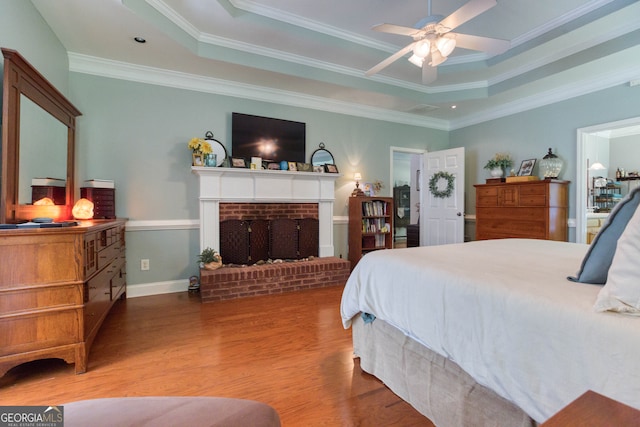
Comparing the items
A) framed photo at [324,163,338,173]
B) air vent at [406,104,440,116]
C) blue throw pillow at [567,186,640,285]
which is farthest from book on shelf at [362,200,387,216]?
blue throw pillow at [567,186,640,285]

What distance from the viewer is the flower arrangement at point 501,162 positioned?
456 cm

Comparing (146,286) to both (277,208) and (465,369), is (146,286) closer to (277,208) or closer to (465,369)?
(277,208)

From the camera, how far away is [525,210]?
12.9ft

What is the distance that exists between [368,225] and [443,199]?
1.48 metres

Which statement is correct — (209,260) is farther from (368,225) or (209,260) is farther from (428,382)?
(428,382)

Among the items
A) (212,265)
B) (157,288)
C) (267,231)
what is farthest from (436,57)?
(157,288)

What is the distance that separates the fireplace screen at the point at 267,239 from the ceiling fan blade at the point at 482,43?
8.66 feet

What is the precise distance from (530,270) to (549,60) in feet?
11.1

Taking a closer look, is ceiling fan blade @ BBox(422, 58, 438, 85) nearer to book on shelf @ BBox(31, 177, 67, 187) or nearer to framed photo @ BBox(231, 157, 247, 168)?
framed photo @ BBox(231, 157, 247, 168)

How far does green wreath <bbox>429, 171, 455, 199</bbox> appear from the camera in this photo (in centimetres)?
495

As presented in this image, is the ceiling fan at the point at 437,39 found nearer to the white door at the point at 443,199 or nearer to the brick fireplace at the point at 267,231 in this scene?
the brick fireplace at the point at 267,231

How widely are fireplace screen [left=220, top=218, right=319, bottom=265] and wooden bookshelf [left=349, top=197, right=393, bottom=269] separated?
2.11 ft

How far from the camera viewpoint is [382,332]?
66.6 inches

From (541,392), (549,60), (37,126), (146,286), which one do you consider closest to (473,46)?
(549,60)
